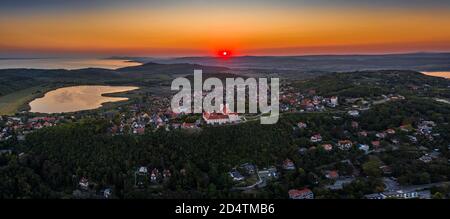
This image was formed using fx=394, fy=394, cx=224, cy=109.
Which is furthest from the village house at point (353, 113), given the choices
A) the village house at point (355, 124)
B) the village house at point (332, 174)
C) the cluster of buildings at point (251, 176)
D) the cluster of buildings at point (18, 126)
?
the cluster of buildings at point (18, 126)

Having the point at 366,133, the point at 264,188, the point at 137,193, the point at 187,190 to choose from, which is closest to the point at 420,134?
the point at 366,133

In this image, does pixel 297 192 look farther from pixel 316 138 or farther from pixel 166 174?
pixel 316 138

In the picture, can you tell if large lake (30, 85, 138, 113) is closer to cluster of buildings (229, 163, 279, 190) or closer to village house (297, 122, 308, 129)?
village house (297, 122, 308, 129)

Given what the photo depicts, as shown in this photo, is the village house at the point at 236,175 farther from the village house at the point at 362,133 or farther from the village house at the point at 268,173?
the village house at the point at 362,133

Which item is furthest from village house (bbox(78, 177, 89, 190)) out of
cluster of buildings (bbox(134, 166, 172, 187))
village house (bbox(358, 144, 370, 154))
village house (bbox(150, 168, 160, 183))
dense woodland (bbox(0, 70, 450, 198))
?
village house (bbox(358, 144, 370, 154))

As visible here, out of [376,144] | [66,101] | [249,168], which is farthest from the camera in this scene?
[66,101]

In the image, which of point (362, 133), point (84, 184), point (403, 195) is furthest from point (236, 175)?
point (362, 133)

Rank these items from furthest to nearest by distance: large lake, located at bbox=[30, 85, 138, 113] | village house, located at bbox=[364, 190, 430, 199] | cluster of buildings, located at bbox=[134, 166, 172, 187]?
large lake, located at bbox=[30, 85, 138, 113] → cluster of buildings, located at bbox=[134, 166, 172, 187] → village house, located at bbox=[364, 190, 430, 199]

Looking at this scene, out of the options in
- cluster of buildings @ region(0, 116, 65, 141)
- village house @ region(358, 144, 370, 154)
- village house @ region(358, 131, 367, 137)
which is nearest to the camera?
village house @ region(358, 144, 370, 154)
